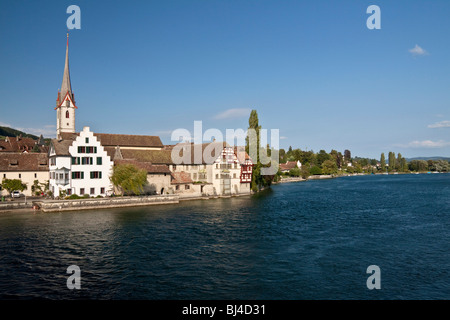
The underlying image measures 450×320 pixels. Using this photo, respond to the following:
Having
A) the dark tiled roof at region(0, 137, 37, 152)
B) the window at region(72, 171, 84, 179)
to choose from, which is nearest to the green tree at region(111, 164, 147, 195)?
the window at region(72, 171, 84, 179)

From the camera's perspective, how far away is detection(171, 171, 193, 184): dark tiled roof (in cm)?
7006

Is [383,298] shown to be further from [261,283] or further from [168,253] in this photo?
[168,253]

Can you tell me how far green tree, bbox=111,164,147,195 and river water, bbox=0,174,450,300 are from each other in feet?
28.6

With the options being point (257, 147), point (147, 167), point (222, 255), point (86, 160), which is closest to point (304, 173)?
point (257, 147)

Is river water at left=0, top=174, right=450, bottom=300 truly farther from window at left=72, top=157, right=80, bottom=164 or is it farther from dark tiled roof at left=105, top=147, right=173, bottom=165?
dark tiled roof at left=105, top=147, right=173, bottom=165

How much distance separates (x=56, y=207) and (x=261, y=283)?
136 ft

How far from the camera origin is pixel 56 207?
51.3 meters

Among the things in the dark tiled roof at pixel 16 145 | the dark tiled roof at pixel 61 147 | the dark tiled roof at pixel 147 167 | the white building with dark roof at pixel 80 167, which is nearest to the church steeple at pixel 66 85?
the dark tiled roof at pixel 16 145

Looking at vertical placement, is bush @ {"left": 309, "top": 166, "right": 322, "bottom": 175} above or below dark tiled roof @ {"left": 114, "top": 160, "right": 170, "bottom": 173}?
below

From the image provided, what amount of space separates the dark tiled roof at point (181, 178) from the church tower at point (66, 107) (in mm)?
32753

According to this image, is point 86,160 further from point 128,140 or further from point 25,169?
point 128,140

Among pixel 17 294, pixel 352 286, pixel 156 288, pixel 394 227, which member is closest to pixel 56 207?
pixel 17 294

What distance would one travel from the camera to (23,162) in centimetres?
6322
